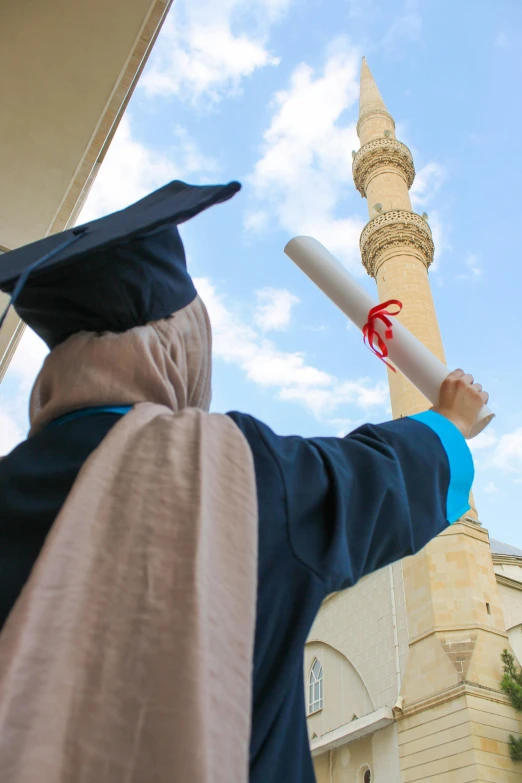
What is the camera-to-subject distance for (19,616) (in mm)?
556

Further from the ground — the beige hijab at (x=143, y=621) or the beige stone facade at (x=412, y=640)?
the beige stone facade at (x=412, y=640)

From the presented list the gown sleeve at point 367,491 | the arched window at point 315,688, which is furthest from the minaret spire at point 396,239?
the gown sleeve at point 367,491

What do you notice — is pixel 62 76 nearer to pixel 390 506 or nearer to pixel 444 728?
pixel 390 506

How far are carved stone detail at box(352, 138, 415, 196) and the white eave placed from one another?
10236 millimetres

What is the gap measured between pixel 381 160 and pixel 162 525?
14.1 metres

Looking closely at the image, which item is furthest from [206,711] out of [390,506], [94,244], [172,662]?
[94,244]

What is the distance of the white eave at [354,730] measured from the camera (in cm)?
850

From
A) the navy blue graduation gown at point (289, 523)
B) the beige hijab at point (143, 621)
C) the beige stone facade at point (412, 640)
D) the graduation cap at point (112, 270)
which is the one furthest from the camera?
the beige stone facade at point (412, 640)

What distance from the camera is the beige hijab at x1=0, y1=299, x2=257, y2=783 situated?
0.50 metres

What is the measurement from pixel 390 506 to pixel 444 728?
7821 millimetres

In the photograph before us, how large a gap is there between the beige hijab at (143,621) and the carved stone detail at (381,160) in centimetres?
1377

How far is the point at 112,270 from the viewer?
866 mm

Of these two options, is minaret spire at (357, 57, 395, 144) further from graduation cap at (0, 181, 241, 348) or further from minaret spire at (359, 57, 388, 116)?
graduation cap at (0, 181, 241, 348)

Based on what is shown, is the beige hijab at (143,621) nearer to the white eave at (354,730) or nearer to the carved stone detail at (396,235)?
the white eave at (354,730)
